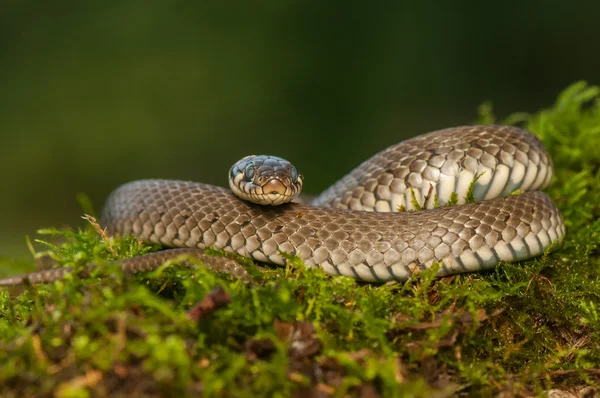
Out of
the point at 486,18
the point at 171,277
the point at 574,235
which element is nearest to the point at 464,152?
the point at 574,235

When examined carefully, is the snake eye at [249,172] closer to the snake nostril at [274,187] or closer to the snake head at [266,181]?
the snake head at [266,181]

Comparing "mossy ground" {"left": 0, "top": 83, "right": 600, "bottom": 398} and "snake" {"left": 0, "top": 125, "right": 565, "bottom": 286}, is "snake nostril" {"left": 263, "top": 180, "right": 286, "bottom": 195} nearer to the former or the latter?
"snake" {"left": 0, "top": 125, "right": 565, "bottom": 286}

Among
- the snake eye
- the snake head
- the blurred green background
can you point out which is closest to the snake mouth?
the snake head

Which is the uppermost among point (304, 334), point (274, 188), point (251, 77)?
point (251, 77)

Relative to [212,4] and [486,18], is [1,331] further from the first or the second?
[486,18]

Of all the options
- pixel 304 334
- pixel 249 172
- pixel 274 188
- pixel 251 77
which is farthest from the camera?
pixel 251 77

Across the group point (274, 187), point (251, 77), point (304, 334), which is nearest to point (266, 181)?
point (274, 187)

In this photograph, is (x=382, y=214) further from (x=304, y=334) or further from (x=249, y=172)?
(x=304, y=334)

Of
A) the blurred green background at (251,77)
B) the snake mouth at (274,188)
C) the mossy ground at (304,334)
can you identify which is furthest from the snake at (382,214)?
the blurred green background at (251,77)
